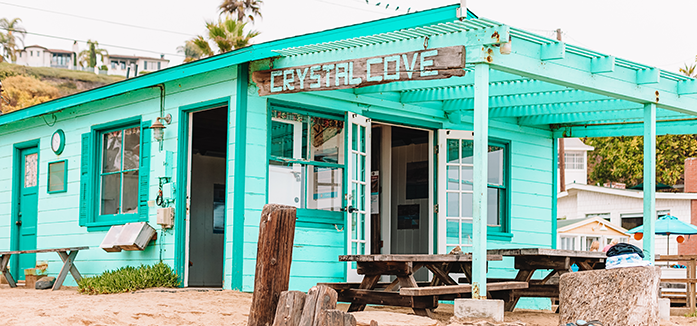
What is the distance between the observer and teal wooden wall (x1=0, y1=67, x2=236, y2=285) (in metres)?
8.01

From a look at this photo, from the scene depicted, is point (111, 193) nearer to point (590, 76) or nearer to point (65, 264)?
point (65, 264)

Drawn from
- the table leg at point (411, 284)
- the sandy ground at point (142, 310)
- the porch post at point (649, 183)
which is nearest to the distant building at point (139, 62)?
the sandy ground at point (142, 310)

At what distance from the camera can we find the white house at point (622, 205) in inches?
811

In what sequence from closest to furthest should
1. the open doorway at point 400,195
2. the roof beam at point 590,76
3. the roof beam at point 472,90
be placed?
the roof beam at point 590,76 < the roof beam at point 472,90 < the open doorway at point 400,195

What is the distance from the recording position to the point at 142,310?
568 centimetres

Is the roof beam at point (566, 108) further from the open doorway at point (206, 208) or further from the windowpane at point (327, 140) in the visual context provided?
the open doorway at point (206, 208)

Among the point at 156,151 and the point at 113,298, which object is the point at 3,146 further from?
the point at 113,298

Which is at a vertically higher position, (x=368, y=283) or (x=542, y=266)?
(x=542, y=266)

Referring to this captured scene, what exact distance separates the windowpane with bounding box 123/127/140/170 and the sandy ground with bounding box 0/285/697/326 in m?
2.04

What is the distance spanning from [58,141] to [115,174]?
4.97 ft

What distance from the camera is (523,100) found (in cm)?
823

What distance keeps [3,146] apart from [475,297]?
28.9ft

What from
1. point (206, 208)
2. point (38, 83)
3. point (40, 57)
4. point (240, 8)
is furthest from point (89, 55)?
point (206, 208)

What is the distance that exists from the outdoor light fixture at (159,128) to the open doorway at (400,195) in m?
3.30
